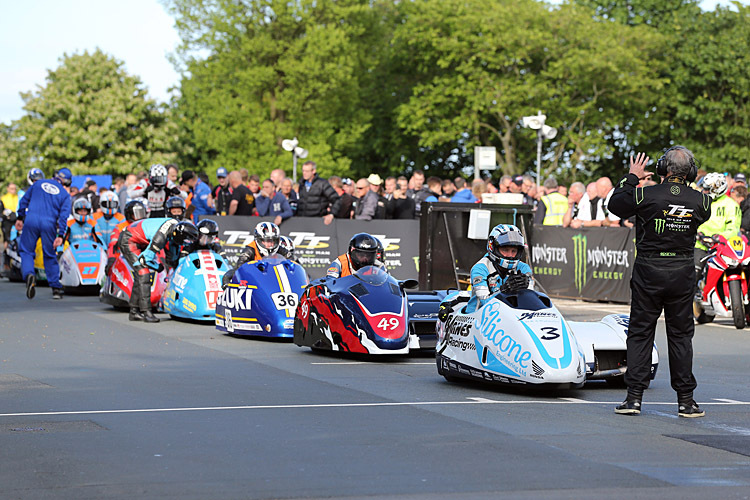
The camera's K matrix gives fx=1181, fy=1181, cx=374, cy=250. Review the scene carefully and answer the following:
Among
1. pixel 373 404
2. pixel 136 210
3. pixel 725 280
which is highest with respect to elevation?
pixel 136 210

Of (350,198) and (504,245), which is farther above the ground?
(350,198)

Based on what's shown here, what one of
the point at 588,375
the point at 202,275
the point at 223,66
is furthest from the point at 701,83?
the point at 588,375

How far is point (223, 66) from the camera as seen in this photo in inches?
2350

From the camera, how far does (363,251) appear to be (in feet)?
47.0

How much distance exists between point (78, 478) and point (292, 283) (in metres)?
8.82

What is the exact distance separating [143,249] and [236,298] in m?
3.57

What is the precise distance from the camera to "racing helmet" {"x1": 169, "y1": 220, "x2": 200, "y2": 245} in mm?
17984

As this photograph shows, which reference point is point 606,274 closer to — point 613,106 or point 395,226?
point 395,226

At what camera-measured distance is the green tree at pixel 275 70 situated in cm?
5834

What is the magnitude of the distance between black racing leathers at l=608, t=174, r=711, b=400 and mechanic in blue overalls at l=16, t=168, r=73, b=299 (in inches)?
598

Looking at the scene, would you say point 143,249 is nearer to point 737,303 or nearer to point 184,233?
point 184,233

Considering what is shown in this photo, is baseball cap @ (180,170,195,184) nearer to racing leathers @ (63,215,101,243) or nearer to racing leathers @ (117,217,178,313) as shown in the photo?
racing leathers @ (63,215,101,243)

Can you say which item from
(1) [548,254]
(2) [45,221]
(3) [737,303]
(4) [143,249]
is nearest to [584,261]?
(1) [548,254]

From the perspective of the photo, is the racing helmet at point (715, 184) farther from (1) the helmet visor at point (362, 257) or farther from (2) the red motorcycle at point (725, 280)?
(1) the helmet visor at point (362, 257)
